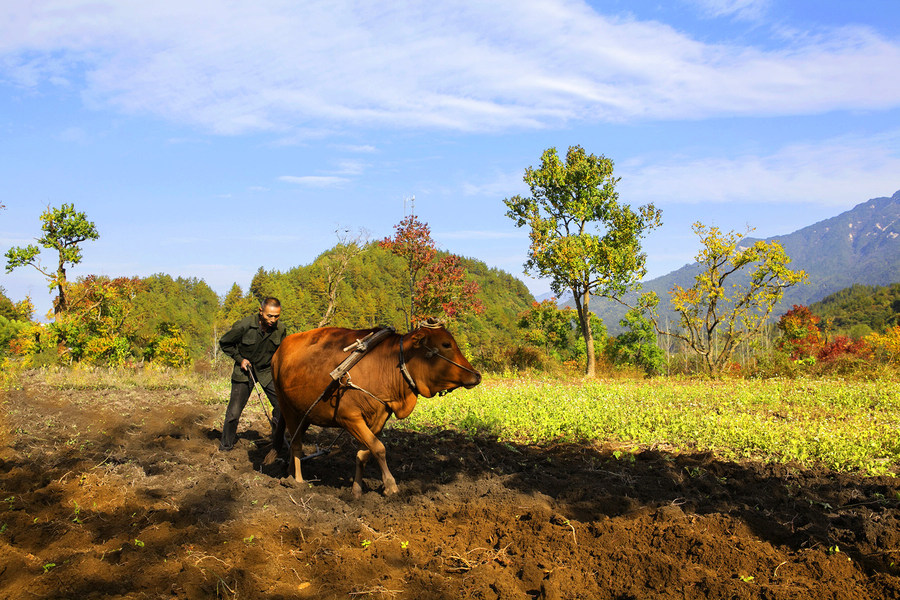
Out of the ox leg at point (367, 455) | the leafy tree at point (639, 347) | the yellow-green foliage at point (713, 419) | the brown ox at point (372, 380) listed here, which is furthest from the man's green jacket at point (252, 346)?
the leafy tree at point (639, 347)

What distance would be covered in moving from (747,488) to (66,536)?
240 inches

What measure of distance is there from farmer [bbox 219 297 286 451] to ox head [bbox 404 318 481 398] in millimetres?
2439

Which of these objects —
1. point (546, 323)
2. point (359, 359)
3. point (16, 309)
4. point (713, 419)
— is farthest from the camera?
point (16, 309)

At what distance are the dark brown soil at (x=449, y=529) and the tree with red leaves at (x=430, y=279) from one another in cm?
1877

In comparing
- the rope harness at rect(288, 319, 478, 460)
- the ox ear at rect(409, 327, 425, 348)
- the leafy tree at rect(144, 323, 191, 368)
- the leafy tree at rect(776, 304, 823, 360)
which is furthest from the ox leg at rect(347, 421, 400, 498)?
the leafy tree at rect(144, 323, 191, 368)

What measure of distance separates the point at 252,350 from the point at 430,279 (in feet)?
61.9

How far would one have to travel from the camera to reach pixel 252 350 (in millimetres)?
8086

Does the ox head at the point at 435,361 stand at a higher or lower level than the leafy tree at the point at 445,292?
lower

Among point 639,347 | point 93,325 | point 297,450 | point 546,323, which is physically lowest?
point 639,347

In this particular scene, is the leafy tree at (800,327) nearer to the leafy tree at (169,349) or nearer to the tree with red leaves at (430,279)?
the tree with red leaves at (430,279)

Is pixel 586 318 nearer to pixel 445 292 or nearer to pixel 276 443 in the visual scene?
pixel 445 292

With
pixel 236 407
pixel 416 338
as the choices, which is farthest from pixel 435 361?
pixel 236 407

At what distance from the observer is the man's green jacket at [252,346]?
7.96 metres

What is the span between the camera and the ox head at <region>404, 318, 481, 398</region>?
623cm
